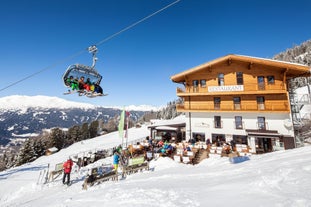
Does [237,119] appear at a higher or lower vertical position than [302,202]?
higher

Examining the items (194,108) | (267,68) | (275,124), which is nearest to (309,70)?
(267,68)

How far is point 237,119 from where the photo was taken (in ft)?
67.4

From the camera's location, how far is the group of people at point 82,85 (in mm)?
8706

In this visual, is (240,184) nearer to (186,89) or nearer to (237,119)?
(237,119)

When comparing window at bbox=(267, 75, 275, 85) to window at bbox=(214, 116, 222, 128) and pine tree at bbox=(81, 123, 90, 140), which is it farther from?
pine tree at bbox=(81, 123, 90, 140)

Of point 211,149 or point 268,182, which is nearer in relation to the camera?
point 268,182

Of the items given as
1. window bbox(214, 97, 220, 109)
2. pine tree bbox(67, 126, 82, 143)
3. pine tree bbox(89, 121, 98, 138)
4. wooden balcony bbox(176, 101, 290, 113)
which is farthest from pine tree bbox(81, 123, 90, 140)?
window bbox(214, 97, 220, 109)

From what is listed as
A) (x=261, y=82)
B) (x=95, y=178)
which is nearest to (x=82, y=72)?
(x=95, y=178)

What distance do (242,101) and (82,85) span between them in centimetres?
1925

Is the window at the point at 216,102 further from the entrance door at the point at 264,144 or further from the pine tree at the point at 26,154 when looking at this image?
the pine tree at the point at 26,154

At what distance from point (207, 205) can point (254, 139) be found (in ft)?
56.6

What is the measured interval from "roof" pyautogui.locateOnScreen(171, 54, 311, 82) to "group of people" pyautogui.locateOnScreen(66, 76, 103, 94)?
53.5ft

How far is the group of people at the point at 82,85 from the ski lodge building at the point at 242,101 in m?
15.6

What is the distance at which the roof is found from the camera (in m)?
18.1
